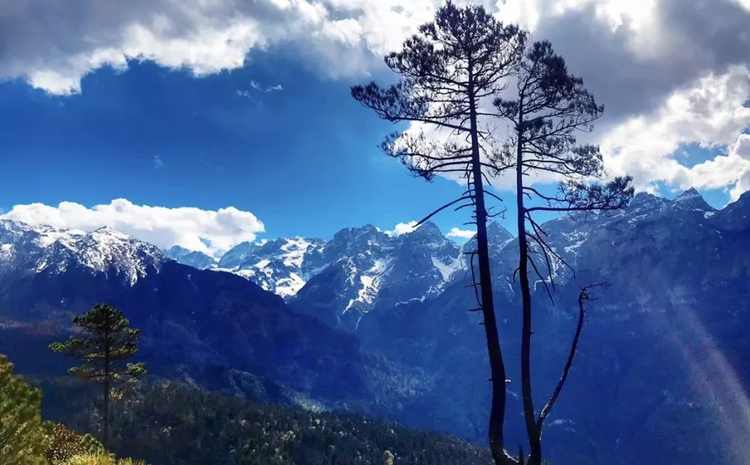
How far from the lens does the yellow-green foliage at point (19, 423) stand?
2690 centimetres

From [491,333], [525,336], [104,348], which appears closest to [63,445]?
[104,348]

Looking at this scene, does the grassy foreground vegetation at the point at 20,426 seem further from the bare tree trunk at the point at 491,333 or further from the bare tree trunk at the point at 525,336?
the bare tree trunk at the point at 525,336

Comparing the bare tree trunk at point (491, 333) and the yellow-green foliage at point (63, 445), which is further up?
the bare tree trunk at point (491, 333)

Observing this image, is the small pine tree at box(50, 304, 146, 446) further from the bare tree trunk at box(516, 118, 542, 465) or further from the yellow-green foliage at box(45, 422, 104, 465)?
the bare tree trunk at box(516, 118, 542, 465)

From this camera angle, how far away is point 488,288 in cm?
1983

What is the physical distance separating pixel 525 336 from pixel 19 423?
894 inches

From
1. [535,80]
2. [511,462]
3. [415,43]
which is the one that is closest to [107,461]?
[511,462]

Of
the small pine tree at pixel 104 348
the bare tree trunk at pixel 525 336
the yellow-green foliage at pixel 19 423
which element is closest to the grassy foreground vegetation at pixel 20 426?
the yellow-green foliage at pixel 19 423

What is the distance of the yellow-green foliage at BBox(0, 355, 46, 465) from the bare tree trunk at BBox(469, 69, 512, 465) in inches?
737

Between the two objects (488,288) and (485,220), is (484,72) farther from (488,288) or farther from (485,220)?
(488,288)

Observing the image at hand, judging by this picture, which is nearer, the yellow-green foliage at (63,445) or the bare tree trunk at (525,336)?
the bare tree trunk at (525,336)

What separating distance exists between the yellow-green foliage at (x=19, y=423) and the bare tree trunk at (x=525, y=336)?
1962 cm

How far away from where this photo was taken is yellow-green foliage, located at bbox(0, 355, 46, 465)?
26897 millimetres

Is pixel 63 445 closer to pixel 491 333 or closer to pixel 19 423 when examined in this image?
pixel 19 423
